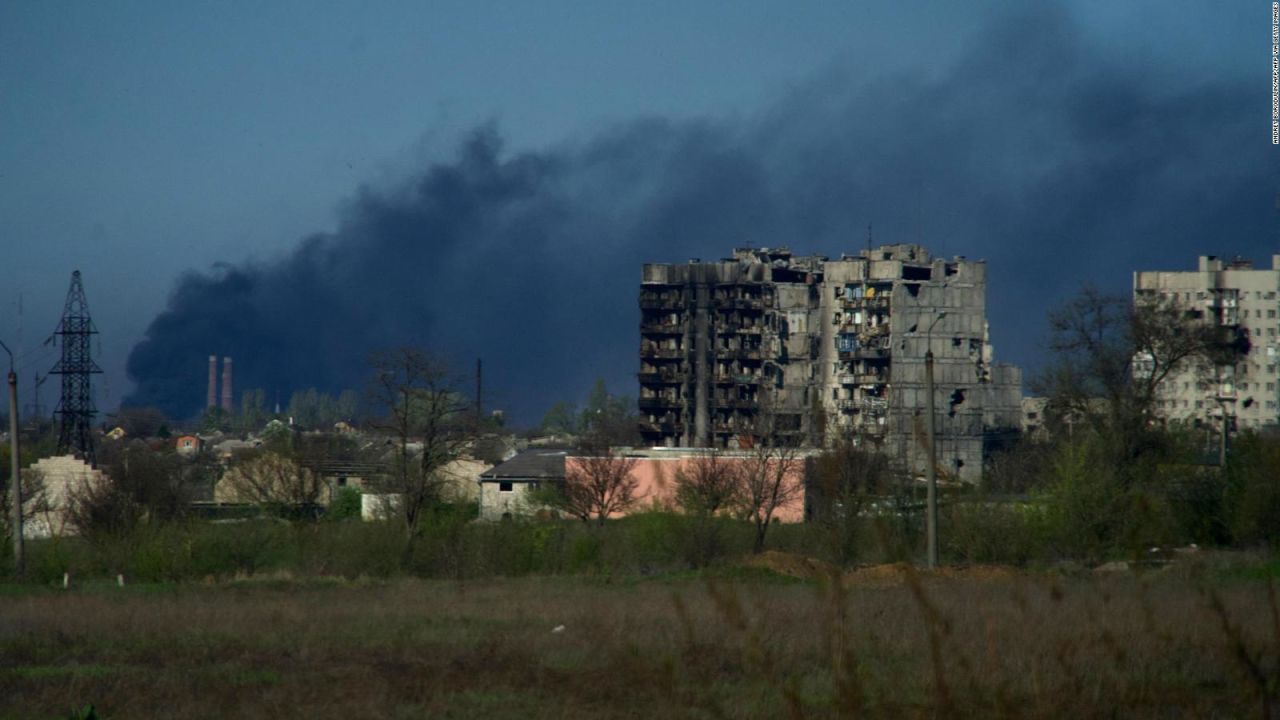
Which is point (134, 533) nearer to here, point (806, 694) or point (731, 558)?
point (731, 558)

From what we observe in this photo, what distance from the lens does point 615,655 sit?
4.00 m

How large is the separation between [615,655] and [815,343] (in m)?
88.0

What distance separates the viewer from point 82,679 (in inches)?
507

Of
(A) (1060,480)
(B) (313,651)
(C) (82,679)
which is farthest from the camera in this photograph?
(A) (1060,480)

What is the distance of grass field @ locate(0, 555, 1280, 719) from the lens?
5.22 m

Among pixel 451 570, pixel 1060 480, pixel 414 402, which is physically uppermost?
pixel 414 402

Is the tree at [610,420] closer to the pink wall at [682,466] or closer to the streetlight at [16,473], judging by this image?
the pink wall at [682,466]

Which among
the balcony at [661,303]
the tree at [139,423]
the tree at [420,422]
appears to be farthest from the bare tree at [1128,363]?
the tree at [139,423]

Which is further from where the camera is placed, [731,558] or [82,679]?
[731,558]

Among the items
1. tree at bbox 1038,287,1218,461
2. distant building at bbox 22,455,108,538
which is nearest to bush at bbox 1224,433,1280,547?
tree at bbox 1038,287,1218,461

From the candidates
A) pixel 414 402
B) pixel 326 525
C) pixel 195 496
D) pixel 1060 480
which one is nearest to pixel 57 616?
pixel 326 525

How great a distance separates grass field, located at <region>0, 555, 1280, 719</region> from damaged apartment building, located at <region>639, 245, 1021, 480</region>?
6280cm

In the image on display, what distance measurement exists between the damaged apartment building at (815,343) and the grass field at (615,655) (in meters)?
62.8

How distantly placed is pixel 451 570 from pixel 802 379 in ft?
200
